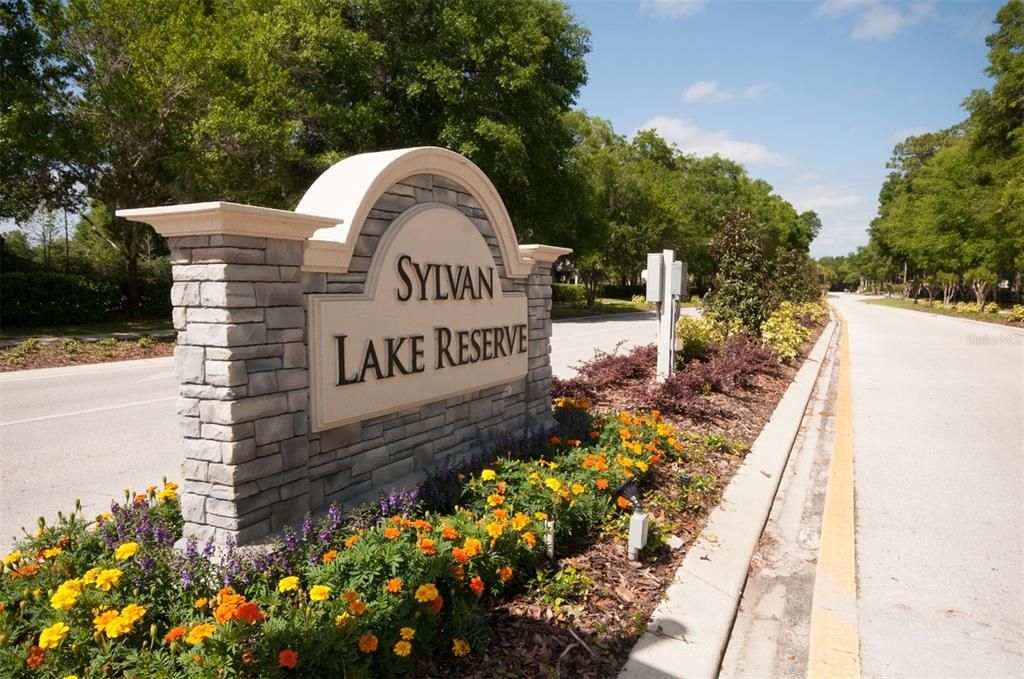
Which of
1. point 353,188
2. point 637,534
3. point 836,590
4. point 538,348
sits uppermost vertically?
point 353,188

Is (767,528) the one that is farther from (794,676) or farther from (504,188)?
(504,188)

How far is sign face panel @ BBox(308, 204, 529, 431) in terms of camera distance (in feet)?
11.3

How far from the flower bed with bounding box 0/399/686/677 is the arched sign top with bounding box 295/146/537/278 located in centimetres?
141

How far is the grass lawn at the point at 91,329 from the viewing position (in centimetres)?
1424

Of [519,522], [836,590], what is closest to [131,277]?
[519,522]

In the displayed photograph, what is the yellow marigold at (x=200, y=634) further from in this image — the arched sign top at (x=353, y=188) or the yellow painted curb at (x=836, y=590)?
the yellow painted curb at (x=836, y=590)

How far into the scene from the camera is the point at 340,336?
11.5 feet

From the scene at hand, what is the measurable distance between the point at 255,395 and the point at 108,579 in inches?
37.3

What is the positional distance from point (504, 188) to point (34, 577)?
66.8 ft

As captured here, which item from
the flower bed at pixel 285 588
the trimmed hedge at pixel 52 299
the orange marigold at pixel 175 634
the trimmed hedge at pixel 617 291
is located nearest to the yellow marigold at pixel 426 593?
the flower bed at pixel 285 588

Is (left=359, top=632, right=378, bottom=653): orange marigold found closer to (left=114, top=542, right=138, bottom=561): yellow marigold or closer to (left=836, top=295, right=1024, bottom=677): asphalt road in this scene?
(left=114, top=542, right=138, bottom=561): yellow marigold

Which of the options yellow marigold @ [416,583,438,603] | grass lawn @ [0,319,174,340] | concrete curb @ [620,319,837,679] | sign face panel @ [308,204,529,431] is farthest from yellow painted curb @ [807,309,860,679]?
grass lawn @ [0,319,174,340]

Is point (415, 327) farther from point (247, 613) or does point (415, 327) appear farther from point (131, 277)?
point (131, 277)

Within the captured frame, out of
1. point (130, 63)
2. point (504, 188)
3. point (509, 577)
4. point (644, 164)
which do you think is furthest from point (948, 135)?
point (509, 577)
